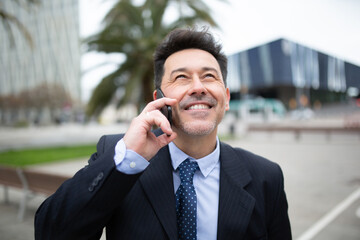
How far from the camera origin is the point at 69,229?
3.76 feet

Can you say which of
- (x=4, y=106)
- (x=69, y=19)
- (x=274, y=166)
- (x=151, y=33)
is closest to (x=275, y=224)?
(x=274, y=166)

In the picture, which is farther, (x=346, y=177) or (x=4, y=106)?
(x=4, y=106)

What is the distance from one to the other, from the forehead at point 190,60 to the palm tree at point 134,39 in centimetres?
689

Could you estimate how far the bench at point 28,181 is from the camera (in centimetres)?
432

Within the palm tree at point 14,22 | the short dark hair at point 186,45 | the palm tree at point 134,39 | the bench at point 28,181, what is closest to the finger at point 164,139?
the short dark hair at point 186,45

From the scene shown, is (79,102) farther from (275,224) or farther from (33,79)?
(275,224)

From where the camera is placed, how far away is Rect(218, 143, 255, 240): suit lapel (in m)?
1.44

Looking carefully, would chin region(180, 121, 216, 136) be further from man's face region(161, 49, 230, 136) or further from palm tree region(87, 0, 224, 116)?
palm tree region(87, 0, 224, 116)

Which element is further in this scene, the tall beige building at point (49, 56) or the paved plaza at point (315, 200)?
the tall beige building at point (49, 56)

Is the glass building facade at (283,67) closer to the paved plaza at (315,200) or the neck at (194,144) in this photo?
the paved plaza at (315,200)

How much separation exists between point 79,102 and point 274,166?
71.4m

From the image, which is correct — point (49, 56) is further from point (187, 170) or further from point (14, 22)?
point (187, 170)

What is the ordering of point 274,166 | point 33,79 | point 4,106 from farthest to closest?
1. point 33,79
2. point 4,106
3. point 274,166


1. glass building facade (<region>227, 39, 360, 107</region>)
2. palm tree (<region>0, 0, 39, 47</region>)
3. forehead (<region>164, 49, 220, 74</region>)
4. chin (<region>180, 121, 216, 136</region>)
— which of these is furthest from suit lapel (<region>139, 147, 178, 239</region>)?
glass building facade (<region>227, 39, 360, 107</region>)
